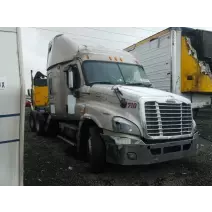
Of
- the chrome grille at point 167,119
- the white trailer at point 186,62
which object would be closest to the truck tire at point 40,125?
the white trailer at point 186,62

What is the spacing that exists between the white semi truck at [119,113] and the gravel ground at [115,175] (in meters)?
0.39

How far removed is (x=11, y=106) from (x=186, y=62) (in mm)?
7353

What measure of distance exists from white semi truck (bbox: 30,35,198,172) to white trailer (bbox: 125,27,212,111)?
2676 mm

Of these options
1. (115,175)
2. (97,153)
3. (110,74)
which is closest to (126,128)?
(97,153)

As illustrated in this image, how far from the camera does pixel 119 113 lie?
490 cm

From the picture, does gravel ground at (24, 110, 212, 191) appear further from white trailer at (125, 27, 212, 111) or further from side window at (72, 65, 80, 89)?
white trailer at (125, 27, 212, 111)

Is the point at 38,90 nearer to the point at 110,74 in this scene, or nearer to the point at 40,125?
the point at 40,125

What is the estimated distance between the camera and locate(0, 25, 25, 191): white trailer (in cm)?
318

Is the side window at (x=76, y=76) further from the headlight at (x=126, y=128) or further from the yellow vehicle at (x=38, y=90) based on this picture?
the yellow vehicle at (x=38, y=90)

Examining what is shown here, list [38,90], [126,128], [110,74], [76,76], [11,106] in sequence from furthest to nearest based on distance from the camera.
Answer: [38,90] < [76,76] < [110,74] < [126,128] < [11,106]

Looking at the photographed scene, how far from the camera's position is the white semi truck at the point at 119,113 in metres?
4.67

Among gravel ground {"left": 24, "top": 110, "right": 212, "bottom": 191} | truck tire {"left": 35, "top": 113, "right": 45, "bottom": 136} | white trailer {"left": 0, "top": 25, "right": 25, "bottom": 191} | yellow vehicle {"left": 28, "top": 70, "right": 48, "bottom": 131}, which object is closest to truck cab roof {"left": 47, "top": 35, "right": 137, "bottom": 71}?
gravel ground {"left": 24, "top": 110, "right": 212, "bottom": 191}

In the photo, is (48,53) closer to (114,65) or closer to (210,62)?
(114,65)

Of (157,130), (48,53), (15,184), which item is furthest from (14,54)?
(48,53)
